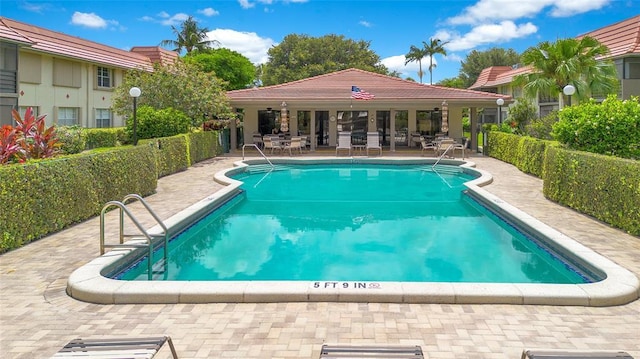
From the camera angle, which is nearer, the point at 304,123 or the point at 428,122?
the point at 428,122

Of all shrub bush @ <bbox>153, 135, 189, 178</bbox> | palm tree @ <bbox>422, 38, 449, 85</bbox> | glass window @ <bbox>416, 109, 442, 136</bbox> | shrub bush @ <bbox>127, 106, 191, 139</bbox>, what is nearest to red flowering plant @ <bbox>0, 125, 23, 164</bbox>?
shrub bush @ <bbox>153, 135, 189, 178</bbox>

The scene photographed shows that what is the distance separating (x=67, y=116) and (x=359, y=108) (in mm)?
15473

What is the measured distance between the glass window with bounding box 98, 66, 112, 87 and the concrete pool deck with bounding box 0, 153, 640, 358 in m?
24.8

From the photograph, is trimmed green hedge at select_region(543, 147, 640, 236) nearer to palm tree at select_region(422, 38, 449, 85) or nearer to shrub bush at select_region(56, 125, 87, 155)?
shrub bush at select_region(56, 125, 87, 155)

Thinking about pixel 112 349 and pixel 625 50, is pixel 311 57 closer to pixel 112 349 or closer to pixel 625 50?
pixel 625 50

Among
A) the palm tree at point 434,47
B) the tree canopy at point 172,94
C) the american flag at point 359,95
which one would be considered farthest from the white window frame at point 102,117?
the palm tree at point 434,47

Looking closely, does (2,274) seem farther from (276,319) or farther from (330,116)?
(330,116)

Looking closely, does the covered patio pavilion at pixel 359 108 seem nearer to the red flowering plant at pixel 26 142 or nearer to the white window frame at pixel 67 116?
the white window frame at pixel 67 116

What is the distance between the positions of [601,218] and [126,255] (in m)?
8.52

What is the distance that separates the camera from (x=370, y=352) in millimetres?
3314

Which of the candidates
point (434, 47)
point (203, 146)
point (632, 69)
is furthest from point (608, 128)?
point (434, 47)

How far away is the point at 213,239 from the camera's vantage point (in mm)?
9617

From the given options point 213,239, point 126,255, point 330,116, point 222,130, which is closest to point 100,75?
point 222,130

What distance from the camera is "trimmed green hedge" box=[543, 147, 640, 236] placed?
26.8ft
